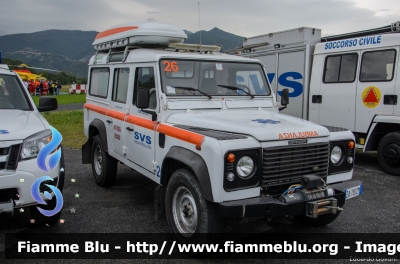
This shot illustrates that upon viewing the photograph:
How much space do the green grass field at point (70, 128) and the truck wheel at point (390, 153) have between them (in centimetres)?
729

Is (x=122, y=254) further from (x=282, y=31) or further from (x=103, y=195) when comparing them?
(x=282, y=31)

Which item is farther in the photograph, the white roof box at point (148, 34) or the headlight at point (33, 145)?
the white roof box at point (148, 34)

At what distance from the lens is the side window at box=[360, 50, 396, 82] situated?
7098 millimetres

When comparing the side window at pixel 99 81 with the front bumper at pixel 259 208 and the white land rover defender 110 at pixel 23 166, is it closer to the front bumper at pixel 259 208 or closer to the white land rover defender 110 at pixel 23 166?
the white land rover defender 110 at pixel 23 166

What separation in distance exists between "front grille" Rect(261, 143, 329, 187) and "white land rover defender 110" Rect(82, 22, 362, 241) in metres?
0.01

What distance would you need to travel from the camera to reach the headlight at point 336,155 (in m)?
4.13

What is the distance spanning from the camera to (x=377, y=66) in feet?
24.0

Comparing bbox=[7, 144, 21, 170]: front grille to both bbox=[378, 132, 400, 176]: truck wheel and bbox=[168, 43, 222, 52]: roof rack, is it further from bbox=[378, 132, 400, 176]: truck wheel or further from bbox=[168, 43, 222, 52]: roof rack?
bbox=[378, 132, 400, 176]: truck wheel

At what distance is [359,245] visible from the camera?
416cm

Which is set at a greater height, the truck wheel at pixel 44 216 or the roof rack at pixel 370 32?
the roof rack at pixel 370 32

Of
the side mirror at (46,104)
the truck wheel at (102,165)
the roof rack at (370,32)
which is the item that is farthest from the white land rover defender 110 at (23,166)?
the roof rack at (370,32)

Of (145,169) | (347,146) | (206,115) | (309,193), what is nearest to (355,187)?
(347,146)

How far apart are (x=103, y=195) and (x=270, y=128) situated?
3.30 meters

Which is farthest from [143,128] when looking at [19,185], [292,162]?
[292,162]
